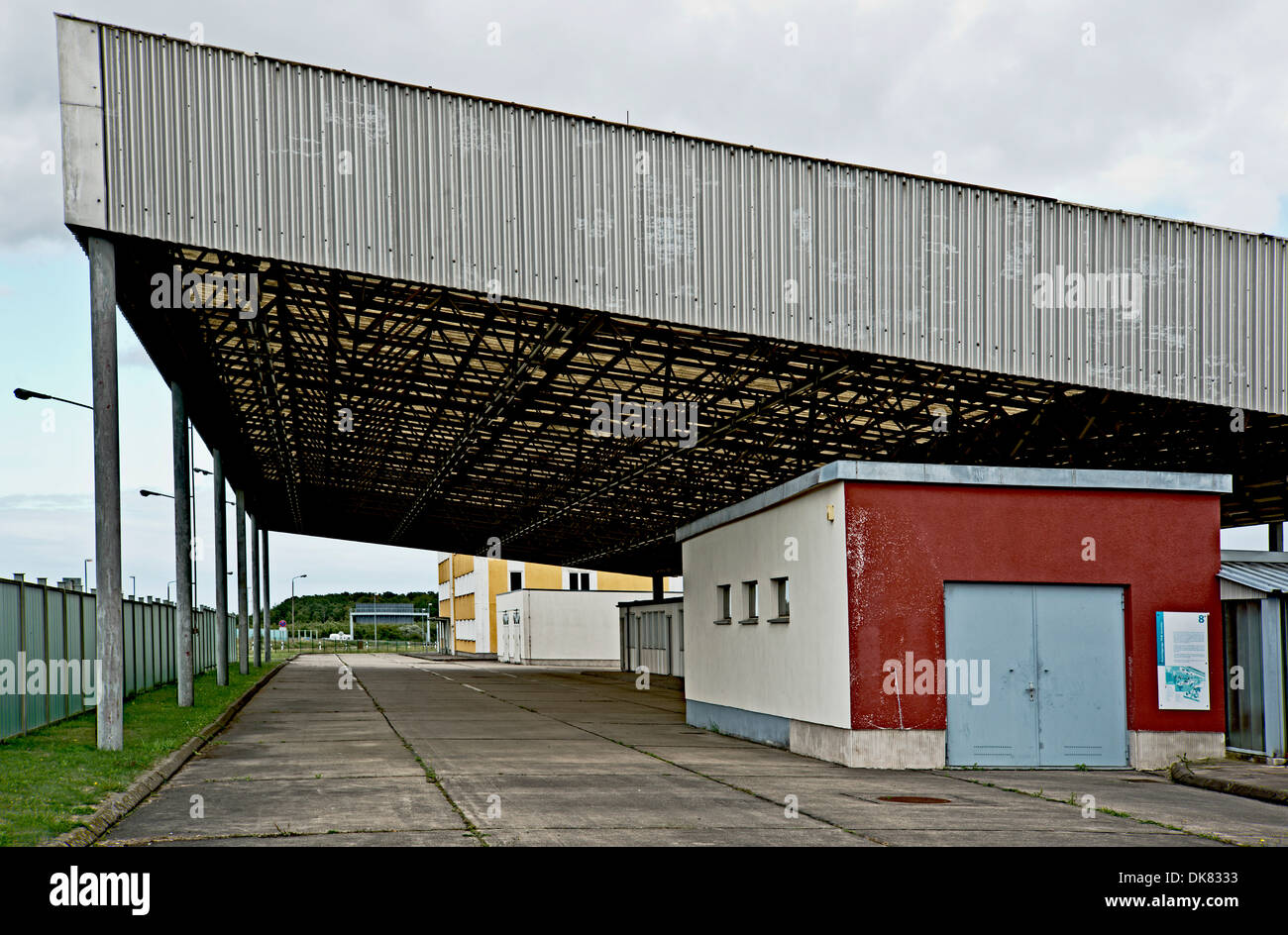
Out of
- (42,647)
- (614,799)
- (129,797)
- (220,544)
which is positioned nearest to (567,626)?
(220,544)

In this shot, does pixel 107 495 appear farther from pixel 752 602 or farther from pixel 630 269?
pixel 752 602

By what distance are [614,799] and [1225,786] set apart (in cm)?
684

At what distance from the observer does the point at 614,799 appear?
12.2 metres

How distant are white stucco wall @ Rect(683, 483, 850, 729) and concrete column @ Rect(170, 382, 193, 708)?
1051 centimetres

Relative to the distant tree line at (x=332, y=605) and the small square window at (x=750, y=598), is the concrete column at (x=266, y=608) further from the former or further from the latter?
the distant tree line at (x=332, y=605)

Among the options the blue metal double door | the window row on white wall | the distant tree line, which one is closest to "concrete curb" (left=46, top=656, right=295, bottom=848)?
the window row on white wall

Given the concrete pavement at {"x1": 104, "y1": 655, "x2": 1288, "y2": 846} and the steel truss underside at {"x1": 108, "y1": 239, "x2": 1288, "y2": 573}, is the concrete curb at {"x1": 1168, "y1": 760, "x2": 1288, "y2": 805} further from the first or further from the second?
the steel truss underside at {"x1": 108, "y1": 239, "x2": 1288, "y2": 573}

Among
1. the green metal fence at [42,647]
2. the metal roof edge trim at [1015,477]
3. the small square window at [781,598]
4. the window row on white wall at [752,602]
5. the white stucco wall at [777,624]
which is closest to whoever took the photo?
the metal roof edge trim at [1015,477]

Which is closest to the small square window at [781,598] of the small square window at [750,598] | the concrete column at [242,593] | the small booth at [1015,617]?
the small square window at [750,598]

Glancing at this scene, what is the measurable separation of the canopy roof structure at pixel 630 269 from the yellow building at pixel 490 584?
51.1 metres

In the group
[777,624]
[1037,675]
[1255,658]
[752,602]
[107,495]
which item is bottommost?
[1037,675]

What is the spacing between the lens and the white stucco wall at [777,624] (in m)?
15.6
